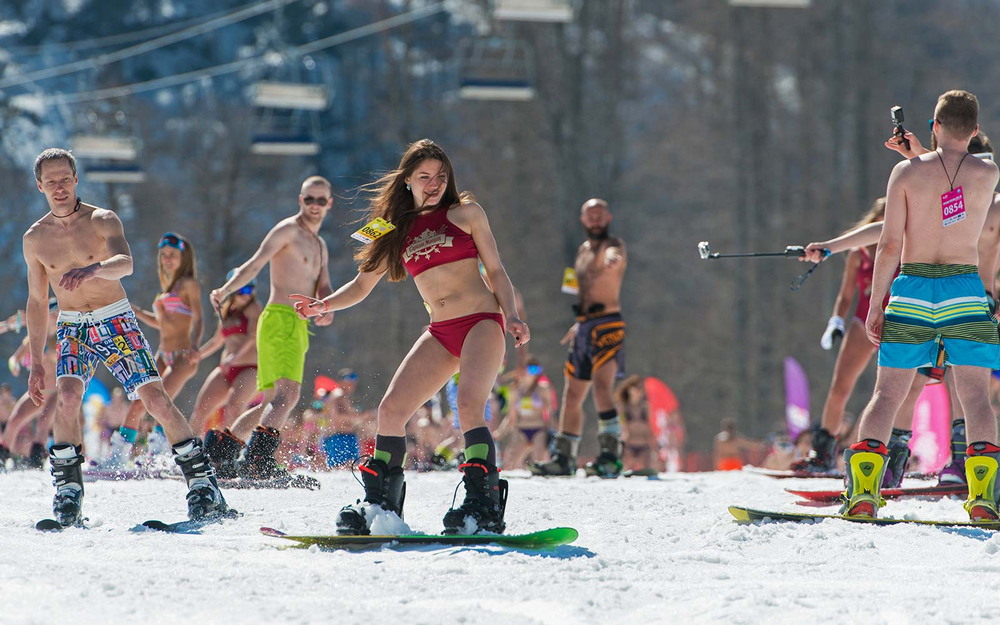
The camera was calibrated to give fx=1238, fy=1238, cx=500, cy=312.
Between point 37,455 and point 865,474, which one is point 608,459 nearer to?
point 865,474

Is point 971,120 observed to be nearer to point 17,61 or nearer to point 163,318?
point 163,318

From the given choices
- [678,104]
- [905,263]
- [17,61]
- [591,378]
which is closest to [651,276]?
[678,104]

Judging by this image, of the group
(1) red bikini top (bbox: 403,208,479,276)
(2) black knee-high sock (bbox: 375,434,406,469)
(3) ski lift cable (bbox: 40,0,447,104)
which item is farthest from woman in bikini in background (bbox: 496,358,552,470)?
(3) ski lift cable (bbox: 40,0,447,104)

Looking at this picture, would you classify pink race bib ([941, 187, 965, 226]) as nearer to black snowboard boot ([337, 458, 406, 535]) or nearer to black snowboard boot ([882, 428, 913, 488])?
black snowboard boot ([882, 428, 913, 488])

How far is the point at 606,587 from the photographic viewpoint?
3842 mm

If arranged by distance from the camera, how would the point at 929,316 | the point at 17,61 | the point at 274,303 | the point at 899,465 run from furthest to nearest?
1. the point at 17,61
2. the point at 274,303
3. the point at 899,465
4. the point at 929,316

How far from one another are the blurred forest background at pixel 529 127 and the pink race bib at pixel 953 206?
17200 mm

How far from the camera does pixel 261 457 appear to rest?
7.05m

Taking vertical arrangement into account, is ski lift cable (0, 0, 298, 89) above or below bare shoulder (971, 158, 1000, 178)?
above

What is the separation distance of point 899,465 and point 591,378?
2413mm

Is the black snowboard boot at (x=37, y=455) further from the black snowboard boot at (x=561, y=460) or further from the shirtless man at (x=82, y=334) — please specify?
the shirtless man at (x=82, y=334)

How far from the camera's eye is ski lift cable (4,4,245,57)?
24.2 meters

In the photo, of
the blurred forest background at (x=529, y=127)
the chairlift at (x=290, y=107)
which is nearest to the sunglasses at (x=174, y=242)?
the chairlift at (x=290, y=107)

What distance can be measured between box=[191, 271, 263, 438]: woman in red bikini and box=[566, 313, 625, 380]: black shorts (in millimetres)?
2165
